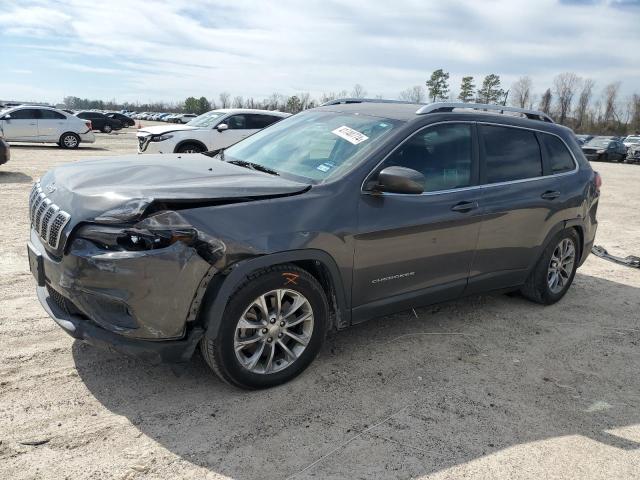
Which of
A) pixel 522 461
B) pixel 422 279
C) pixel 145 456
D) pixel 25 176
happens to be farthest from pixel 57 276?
pixel 25 176

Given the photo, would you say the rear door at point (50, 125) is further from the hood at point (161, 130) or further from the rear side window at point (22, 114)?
the hood at point (161, 130)

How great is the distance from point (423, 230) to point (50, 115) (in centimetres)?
2072

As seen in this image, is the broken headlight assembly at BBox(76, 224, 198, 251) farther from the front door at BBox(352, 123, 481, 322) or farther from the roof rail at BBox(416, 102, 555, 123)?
the roof rail at BBox(416, 102, 555, 123)

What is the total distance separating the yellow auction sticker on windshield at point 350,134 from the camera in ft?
13.1

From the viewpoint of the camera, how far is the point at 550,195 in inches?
197

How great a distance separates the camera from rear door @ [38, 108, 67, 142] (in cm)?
2066

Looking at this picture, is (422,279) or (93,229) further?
(422,279)

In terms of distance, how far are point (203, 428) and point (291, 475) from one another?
625mm

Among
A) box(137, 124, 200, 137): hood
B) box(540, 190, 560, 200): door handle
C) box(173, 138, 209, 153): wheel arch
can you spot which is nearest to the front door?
box(540, 190, 560, 200): door handle

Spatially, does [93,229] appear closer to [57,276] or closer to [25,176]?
[57,276]

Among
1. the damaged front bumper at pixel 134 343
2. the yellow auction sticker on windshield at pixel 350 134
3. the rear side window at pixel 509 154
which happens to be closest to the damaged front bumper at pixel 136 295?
the damaged front bumper at pixel 134 343

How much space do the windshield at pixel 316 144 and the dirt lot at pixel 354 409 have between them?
4.58ft

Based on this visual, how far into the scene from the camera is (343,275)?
11.9ft

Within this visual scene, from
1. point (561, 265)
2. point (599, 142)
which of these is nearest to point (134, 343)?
point (561, 265)
